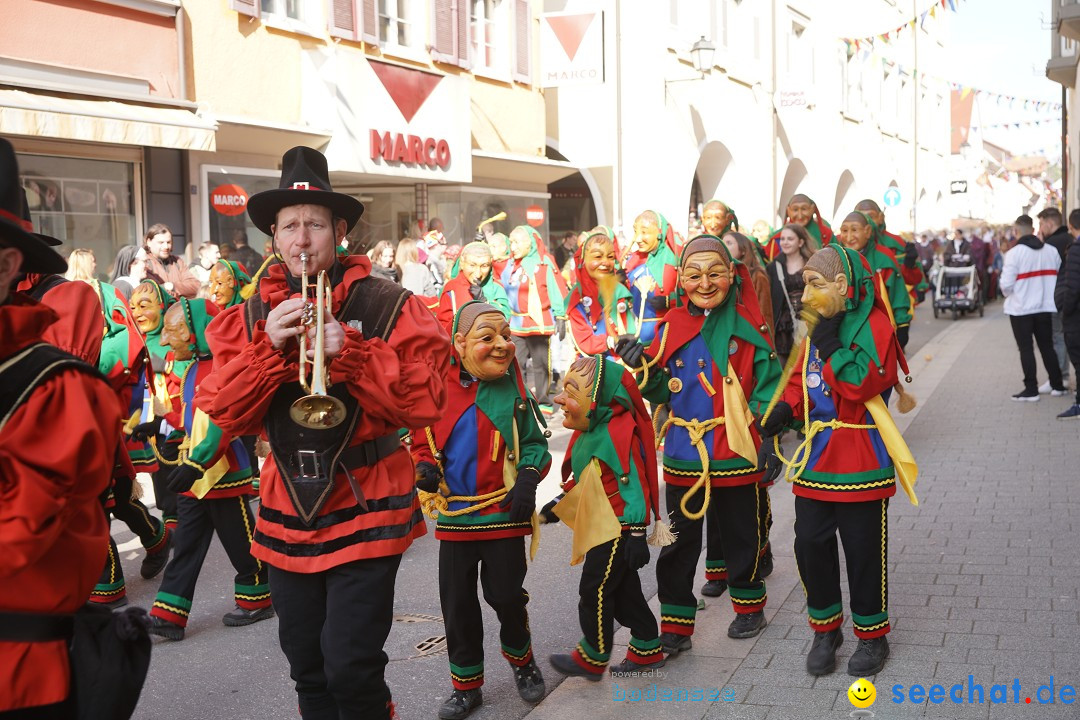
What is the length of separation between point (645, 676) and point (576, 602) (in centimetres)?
117

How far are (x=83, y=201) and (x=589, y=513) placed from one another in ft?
33.3

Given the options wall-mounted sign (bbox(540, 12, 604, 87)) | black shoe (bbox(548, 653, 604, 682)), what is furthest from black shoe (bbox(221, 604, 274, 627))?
wall-mounted sign (bbox(540, 12, 604, 87))

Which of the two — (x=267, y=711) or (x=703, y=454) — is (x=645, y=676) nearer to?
(x=703, y=454)

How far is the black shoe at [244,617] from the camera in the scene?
610 cm

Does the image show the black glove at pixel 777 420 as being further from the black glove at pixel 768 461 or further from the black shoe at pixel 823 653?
the black shoe at pixel 823 653

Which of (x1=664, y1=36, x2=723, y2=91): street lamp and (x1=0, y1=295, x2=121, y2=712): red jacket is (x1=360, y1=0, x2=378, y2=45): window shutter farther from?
(x1=0, y1=295, x2=121, y2=712): red jacket

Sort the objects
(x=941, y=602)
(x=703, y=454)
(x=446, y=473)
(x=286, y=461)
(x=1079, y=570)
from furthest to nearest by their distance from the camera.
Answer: (x=1079, y=570)
(x=941, y=602)
(x=703, y=454)
(x=446, y=473)
(x=286, y=461)

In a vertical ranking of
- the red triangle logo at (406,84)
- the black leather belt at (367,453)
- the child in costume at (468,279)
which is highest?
the red triangle logo at (406,84)

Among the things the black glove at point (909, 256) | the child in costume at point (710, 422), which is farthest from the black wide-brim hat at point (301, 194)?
the black glove at point (909, 256)

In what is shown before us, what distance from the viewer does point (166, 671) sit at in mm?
5473

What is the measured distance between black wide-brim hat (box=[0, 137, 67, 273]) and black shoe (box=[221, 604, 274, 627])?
3.58 meters

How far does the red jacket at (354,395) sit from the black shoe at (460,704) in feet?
3.87

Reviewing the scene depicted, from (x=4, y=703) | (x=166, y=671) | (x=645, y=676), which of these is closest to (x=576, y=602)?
(x=645, y=676)

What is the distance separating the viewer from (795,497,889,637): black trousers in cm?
499
